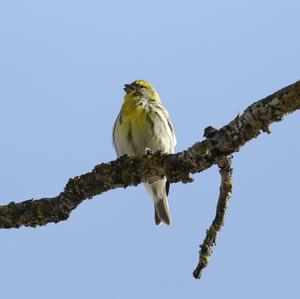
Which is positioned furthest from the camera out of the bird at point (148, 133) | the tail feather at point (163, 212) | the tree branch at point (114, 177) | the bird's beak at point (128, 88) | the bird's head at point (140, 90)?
the bird's beak at point (128, 88)

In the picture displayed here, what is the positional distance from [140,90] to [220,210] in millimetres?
4351

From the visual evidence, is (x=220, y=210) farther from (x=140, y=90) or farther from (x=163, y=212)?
(x=140, y=90)

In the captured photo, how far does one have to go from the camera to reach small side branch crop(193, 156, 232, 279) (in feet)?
13.1

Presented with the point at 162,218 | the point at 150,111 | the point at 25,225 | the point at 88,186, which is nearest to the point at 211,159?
the point at 88,186

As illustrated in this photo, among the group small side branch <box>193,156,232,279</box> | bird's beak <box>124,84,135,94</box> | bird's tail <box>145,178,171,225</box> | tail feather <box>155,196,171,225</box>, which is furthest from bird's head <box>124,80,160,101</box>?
small side branch <box>193,156,232,279</box>

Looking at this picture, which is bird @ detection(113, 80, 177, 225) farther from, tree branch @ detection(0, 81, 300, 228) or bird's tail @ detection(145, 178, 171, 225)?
tree branch @ detection(0, 81, 300, 228)

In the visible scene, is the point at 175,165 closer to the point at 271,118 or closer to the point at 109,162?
the point at 109,162

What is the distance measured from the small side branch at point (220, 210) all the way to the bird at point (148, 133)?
8.62ft

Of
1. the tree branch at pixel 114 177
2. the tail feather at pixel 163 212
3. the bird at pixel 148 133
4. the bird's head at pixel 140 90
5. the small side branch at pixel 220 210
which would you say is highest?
the bird's head at pixel 140 90

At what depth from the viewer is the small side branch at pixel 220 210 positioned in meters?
4.00

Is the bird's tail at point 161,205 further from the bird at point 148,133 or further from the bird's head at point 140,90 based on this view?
the bird's head at point 140,90

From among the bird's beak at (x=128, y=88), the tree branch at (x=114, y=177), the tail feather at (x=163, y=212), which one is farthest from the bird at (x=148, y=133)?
the tree branch at (x=114, y=177)

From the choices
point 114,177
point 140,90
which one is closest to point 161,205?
point 140,90

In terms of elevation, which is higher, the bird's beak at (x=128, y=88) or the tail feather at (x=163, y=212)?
the bird's beak at (x=128, y=88)
